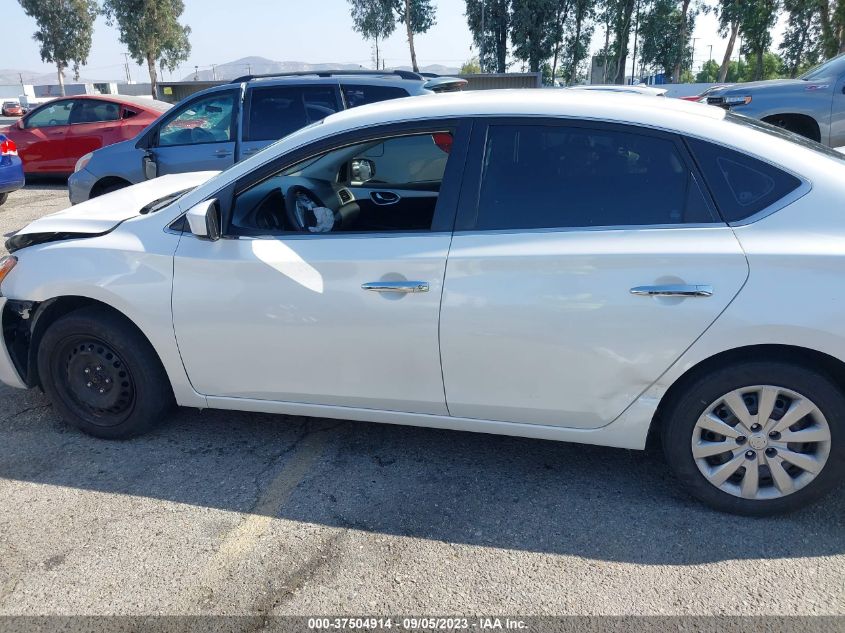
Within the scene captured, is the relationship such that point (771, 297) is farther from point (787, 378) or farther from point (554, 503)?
point (554, 503)

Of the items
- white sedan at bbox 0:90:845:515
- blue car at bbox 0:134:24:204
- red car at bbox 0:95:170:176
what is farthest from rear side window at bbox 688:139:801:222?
red car at bbox 0:95:170:176

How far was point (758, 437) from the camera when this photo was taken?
9.33ft

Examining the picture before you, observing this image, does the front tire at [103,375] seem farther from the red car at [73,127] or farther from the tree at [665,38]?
the tree at [665,38]

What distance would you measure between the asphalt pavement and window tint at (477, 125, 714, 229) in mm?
1256

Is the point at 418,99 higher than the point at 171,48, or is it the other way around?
the point at 171,48

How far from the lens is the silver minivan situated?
702 cm

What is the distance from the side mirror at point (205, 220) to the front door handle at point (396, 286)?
0.79 metres

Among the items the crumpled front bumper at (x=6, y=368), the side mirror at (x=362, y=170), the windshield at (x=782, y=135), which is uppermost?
the windshield at (x=782, y=135)

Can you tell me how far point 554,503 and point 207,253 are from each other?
1.98 m

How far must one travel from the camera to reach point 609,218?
289 centimetres

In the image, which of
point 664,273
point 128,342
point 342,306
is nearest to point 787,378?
point 664,273

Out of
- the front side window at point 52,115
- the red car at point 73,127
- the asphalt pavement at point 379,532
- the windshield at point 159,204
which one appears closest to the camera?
the asphalt pavement at point 379,532

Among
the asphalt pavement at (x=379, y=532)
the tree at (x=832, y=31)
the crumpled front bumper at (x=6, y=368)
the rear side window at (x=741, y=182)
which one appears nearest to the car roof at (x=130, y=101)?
the crumpled front bumper at (x=6, y=368)

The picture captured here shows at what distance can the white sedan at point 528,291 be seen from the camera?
2.74 m
